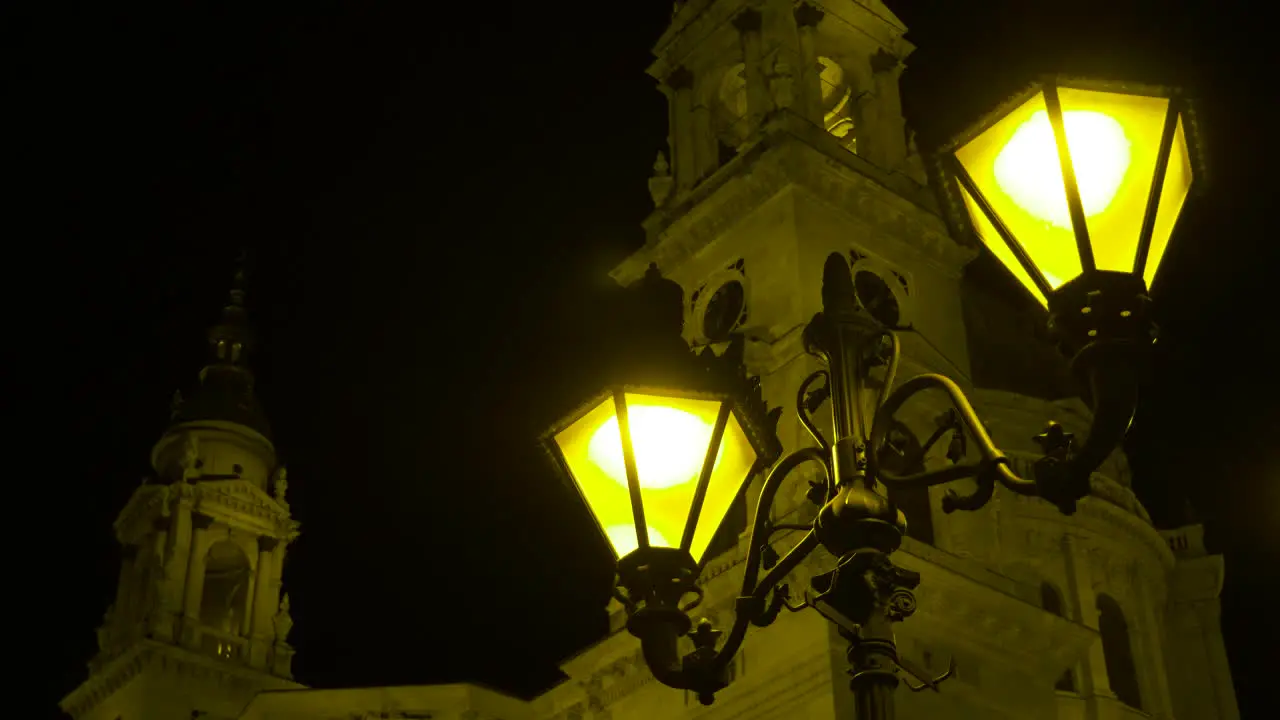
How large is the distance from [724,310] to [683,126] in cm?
339

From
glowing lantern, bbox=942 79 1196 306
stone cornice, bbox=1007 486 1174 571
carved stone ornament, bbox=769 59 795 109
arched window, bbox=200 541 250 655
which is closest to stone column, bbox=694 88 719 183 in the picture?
carved stone ornament, bbox=769 59 795 109

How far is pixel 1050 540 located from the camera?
3703cm

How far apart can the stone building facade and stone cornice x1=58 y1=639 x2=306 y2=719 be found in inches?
2.0

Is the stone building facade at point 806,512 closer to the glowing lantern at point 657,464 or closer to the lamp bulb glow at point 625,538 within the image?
the glowing lantern at point 657,464

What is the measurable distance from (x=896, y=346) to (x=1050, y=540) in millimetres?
30274

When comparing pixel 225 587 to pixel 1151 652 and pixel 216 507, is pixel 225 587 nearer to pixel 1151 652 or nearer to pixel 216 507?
pixel 216 507

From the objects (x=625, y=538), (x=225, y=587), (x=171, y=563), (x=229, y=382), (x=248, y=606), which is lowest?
(x=625, y=538)

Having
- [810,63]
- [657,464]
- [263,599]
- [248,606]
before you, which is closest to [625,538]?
[657,464]

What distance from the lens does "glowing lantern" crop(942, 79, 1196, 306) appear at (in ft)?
20.1

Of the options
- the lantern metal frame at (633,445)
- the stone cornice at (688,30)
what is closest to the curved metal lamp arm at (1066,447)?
the lantern metal frame at (633,445)

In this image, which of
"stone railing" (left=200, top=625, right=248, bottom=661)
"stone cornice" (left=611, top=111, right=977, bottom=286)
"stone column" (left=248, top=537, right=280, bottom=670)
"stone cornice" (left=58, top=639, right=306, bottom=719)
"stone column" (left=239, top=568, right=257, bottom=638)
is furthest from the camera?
"stone column" (left=239, top=568, right=257, bottom=638)

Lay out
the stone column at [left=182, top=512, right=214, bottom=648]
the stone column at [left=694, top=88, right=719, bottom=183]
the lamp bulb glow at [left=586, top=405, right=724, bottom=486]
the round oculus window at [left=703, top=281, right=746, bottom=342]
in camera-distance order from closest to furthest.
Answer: the lamp bulb glow at [left=586, top=405, right=724, bottom=486], the round oculus window at [left=703, top=281, right=746, bottom=342], the stone column at [left=694, top=88, right=719, bottom=183], the stone column at [left=182, top=512, right=214, bottom=648]

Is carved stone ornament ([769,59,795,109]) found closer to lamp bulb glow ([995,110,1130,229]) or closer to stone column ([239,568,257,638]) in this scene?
lamp bulb glow ([995,110,1130,229])

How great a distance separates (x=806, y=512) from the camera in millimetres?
17562
